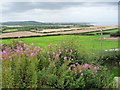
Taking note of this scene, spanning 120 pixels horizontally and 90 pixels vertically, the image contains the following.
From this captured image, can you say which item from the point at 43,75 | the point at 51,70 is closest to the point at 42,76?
the point at 43,75

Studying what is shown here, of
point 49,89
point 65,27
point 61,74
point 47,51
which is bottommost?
point 49,89

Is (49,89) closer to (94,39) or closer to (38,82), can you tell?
(38,82)

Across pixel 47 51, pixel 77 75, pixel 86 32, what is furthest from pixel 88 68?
pixel 86 32

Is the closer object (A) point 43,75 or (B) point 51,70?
(A) point 43,75

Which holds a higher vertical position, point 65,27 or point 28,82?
point 65,27

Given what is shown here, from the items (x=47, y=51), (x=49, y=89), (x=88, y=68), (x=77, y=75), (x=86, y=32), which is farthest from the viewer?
(x=86, y=32)

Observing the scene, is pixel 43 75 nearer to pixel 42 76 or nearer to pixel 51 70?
pixel 42 76

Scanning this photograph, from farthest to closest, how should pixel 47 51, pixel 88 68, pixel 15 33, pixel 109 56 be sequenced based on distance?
pixel 15 33, pixel 109 56, pixel 47 51, pixel 88 68

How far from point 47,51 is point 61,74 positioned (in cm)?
117

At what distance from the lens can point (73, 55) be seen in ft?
14.6

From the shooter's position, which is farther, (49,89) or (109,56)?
(109,56)

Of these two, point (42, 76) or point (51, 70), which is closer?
point (42, 76)

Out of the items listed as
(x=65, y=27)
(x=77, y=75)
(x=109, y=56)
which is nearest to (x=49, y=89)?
(x=77, y=75)

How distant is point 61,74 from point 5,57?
1.32 metres
